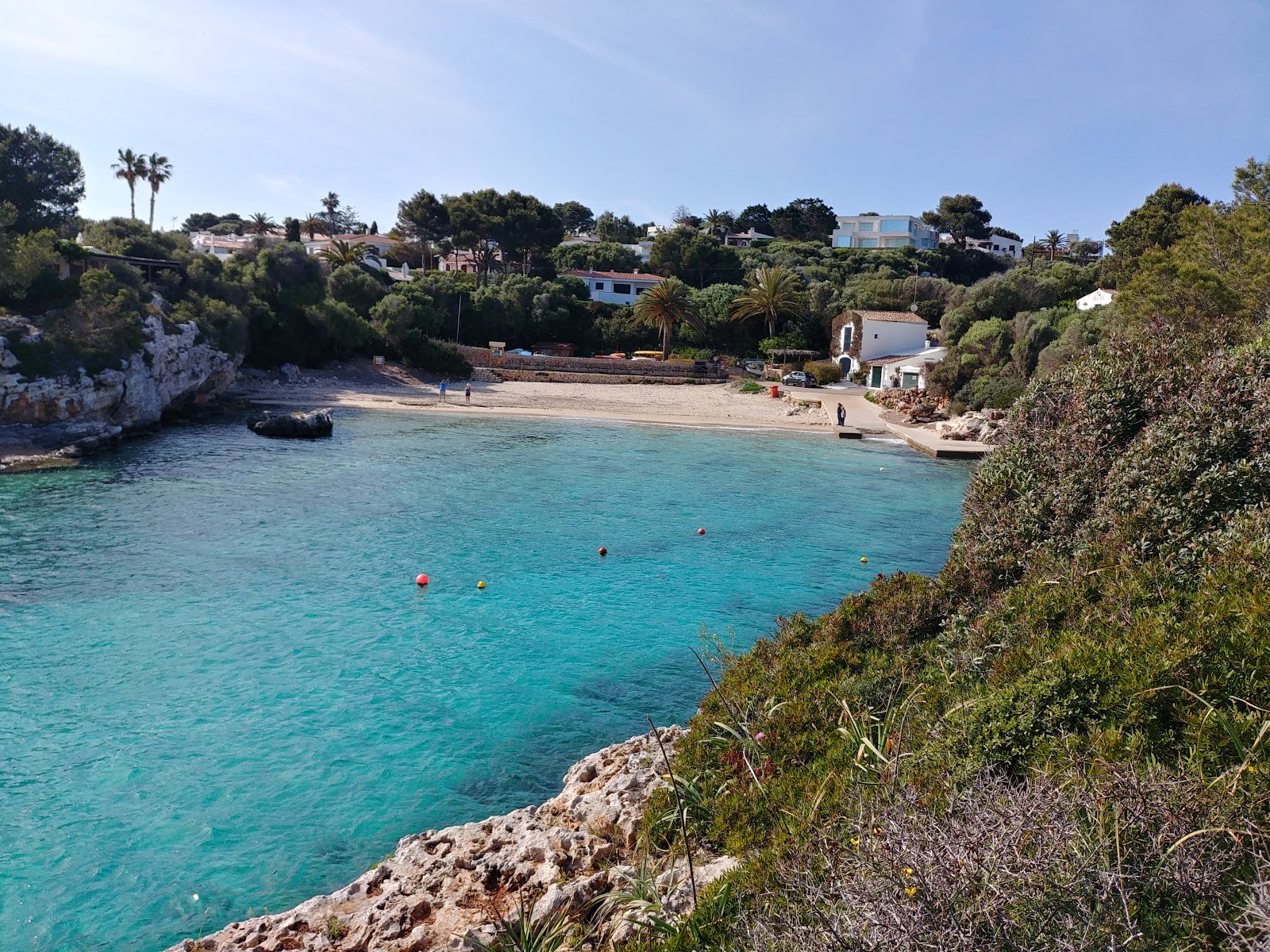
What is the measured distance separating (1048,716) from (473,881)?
4945 millimetres

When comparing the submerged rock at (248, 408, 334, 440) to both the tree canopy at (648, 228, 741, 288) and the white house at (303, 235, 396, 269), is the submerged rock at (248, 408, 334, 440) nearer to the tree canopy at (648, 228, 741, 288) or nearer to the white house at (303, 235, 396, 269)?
the white house at (303, 235, 396, 269)

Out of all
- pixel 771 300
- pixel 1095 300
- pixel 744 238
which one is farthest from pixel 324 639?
pixel 744 238

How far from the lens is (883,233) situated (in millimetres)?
115750

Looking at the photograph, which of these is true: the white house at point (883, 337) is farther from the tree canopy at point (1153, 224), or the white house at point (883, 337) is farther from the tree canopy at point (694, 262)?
the tree canopy at point (694, 262)

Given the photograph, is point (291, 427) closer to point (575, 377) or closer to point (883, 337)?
point (575, 377)

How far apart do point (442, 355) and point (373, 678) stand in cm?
4799

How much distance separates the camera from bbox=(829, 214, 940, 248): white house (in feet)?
376

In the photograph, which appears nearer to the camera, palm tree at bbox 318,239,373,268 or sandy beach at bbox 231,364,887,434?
sandy beach at bbox 231,364,887,434

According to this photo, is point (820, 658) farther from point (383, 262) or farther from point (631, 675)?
point (383, 262)

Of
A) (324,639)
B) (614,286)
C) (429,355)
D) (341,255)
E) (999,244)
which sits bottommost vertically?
(324,639)

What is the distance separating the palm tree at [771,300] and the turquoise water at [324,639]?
133 feet

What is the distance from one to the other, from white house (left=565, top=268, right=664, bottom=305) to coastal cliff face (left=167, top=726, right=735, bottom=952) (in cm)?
7251

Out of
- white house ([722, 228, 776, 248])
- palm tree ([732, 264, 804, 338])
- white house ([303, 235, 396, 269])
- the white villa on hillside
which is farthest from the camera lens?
white house ([722, 228, 776, 248])

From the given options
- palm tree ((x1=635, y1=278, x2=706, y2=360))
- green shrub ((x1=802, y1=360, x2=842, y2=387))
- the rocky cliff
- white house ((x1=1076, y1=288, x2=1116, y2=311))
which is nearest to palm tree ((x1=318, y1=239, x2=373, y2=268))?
palm tree ((x1=635, y1=278, x2=706, y2=360))
